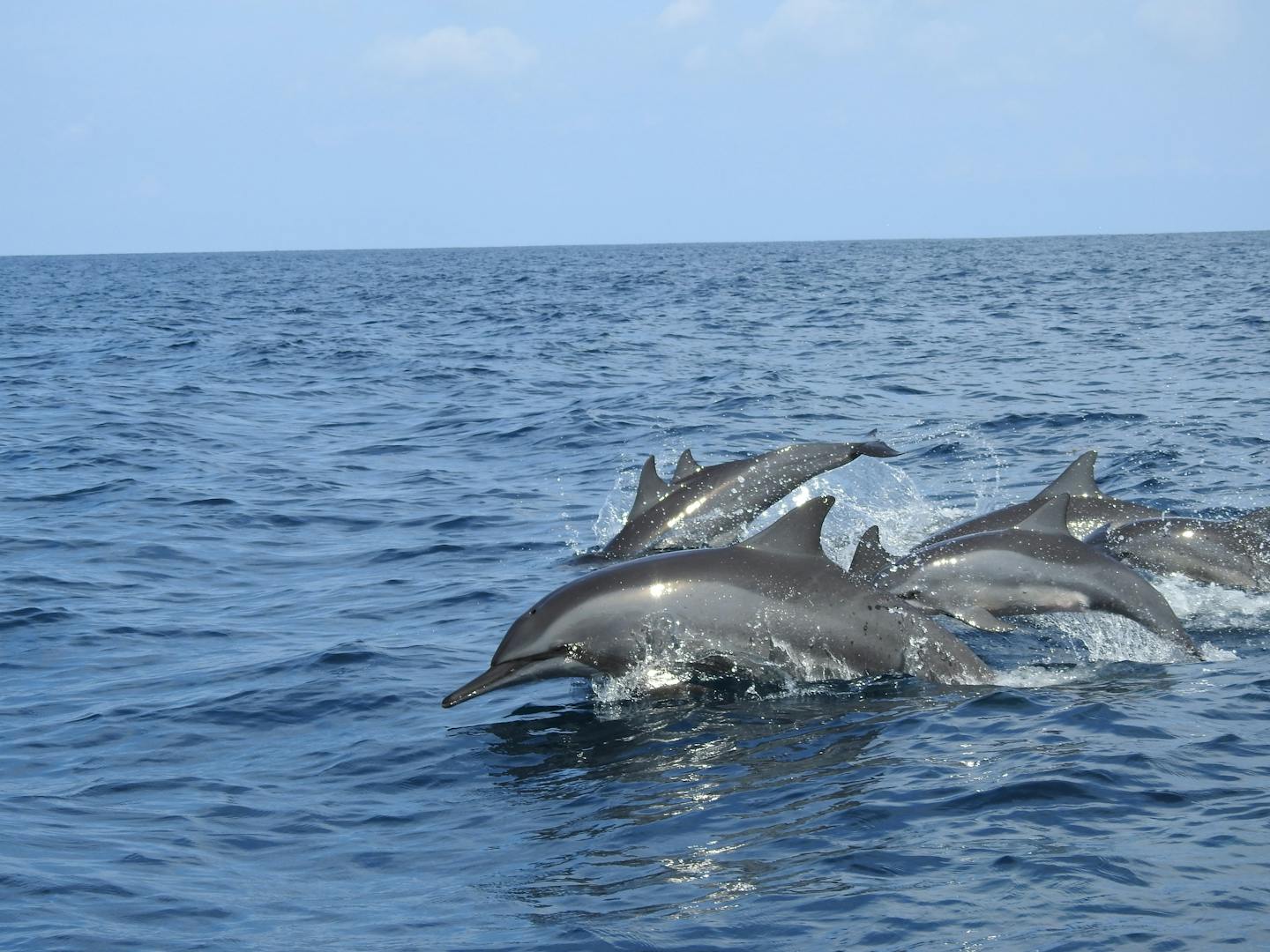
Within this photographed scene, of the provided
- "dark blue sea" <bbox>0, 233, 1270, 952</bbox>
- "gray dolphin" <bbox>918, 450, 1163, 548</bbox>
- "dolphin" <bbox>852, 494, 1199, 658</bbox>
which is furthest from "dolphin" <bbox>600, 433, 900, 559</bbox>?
"dolphin" <bbox>852, 494, 1199, 658</bbox>

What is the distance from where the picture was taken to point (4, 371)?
33031 millimetres

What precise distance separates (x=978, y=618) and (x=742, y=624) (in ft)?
6.62

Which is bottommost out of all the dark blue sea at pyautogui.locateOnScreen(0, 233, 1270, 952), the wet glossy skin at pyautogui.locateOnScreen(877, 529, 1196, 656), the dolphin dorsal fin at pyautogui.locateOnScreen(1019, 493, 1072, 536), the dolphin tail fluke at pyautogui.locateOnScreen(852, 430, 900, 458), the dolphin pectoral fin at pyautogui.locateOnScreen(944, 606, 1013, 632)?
the dark blue sea at pyautogui.locateOnScreen(0, 233, 1270, 952)

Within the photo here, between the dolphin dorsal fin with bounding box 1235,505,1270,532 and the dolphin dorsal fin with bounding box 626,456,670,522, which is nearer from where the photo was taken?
the dolphin dorsal fin with bounding box 1235,505,1270,532

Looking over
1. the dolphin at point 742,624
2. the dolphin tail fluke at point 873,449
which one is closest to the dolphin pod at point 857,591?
the dolphin at point 742,624

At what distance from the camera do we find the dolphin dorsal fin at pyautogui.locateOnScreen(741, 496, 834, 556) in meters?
9.19

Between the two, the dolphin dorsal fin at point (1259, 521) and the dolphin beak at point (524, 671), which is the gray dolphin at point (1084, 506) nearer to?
the dolphin dorsal fin at point (1259, 521)

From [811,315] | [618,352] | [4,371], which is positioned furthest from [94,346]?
[811,315]

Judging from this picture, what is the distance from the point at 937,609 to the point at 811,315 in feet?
122

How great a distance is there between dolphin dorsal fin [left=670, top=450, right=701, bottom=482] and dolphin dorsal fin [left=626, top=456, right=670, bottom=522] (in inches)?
9.7

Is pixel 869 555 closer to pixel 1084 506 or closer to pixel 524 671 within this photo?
pixel 524 671

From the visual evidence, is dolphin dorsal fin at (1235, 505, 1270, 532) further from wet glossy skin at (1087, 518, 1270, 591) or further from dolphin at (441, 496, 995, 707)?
dolphin at (441, 496, 995, 707)

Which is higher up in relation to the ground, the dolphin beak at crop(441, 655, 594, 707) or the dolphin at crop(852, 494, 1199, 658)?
the dolphin at crop(852, 494, 1199, 658)

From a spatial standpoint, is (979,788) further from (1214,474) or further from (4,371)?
(4,371)
